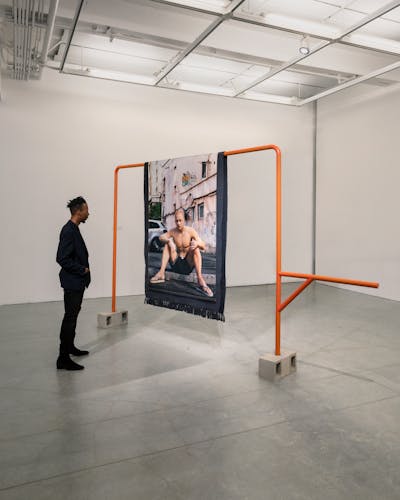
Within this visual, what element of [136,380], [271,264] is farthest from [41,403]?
[271,264]

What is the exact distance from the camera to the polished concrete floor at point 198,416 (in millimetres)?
2254

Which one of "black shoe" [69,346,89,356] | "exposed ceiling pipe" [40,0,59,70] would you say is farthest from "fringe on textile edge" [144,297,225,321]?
"exposed ceiling pipe" [40,0,59,70]

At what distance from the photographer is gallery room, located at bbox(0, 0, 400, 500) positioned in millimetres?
2568

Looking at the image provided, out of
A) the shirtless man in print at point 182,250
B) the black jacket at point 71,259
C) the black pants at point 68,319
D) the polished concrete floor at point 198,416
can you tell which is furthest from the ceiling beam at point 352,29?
the black pants at point 68,319

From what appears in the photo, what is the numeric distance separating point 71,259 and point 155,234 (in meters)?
1.19

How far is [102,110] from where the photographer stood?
23.9 ft

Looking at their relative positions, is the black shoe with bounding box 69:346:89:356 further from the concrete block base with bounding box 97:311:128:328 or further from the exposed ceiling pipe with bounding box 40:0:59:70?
the exposed ceiling pipe with bounding box 40:0:59:70

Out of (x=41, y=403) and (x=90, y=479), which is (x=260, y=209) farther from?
(x=90, y=479)

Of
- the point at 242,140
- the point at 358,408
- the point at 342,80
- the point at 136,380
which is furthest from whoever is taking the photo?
the point at 242,140

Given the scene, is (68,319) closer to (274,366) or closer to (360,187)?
(274,366)

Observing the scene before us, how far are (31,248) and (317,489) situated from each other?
19.3 feet

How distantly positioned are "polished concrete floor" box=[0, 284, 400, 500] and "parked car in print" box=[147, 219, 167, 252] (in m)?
1.03

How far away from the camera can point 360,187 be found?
8016mm

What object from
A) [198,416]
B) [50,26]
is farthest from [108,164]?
[198,416]
